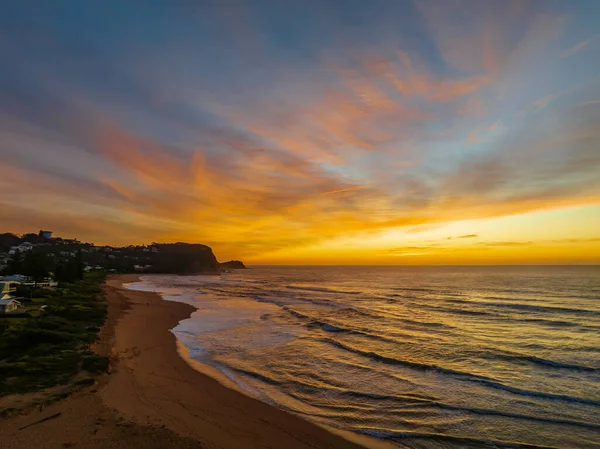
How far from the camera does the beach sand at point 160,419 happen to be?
9114 mm

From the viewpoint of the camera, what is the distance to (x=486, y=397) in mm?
14172

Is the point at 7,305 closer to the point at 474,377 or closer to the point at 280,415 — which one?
the point at 280,415

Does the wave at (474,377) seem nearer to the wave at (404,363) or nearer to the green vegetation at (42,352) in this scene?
the wave at (404,363)

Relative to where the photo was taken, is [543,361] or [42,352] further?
[543,361]

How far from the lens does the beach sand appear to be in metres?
9.11

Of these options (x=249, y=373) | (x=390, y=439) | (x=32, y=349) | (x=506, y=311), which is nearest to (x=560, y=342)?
(x=506, y=311)

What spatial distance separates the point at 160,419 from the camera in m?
10.7

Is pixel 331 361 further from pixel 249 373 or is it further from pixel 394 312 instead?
Answer: pixel 394 312

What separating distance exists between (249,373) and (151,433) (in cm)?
768

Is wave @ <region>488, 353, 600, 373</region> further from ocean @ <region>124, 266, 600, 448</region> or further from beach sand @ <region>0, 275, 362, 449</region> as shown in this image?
beach sand @ <region>0, 275, 362, 449</region>

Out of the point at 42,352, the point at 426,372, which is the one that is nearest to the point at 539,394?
the point at 426,372

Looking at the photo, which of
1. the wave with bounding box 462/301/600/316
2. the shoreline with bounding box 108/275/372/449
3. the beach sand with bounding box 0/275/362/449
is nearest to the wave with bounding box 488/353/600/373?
the shoreline with bounding box 108/275/372/449

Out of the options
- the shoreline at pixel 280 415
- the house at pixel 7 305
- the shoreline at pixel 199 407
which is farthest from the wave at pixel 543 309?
the house at pixel 7 305

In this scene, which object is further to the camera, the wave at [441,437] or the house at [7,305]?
the house at [7,305]
